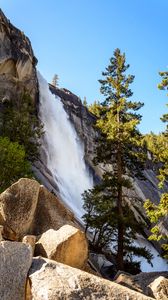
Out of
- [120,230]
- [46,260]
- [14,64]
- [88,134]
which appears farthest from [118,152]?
[88,134]

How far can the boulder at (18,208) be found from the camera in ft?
42.2

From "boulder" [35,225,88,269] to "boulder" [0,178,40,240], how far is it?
1.46 metres

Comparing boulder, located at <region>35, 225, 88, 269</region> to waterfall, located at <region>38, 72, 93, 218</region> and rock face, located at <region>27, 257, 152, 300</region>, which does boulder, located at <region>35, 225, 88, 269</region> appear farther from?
waterfall, located at <region>38, 72, 93, 218</region>

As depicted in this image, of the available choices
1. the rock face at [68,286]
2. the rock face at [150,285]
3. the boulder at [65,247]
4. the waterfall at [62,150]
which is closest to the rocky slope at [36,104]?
the boulder at [65,247]

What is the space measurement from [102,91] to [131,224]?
39.3 feet

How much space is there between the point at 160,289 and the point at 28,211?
18.2 feet

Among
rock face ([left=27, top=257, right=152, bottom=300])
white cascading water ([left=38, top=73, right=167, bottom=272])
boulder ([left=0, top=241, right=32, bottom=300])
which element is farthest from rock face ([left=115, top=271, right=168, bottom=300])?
white cascading water ([left=38, top=73, right=167, bottom=272])

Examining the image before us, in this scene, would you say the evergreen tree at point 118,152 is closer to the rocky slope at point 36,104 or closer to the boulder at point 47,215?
the rocky slope at point 36,104

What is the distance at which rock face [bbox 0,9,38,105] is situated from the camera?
4312 centimetres

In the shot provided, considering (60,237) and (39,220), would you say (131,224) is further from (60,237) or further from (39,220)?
(60,237)

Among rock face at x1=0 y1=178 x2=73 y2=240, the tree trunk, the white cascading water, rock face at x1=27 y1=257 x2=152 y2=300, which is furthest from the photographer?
the white cascading water

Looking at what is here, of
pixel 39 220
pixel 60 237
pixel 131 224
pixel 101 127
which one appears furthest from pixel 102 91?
pixel 60 237

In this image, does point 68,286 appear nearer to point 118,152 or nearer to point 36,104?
point 118,152

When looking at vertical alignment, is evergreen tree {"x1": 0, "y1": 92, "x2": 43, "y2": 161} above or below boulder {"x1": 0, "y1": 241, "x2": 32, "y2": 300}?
above
